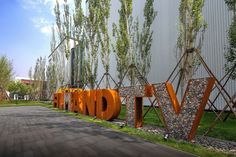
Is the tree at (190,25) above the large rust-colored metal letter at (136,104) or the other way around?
above

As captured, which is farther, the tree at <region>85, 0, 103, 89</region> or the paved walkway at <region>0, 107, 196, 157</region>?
the tree at <region>85, 0, 103, 89</region>

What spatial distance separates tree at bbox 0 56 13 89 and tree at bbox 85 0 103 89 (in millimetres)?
30762

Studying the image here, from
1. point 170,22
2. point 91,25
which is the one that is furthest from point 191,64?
point 91,25

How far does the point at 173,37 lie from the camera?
2711cm

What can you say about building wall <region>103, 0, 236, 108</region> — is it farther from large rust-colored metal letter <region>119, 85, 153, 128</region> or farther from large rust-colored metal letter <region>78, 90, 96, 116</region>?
large rust-colored metal letter <region>78, 90, 96, 116</region>

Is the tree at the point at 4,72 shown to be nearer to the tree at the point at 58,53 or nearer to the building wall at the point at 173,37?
the tree at the point at 58,53

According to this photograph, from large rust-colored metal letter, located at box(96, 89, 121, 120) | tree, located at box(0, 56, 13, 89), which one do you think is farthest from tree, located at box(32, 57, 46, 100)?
large rust-colored metal letter, located at box(96, 89, 121, 120)

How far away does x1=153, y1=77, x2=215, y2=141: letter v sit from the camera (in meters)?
9.97

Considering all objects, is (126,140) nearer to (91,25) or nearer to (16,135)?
(16,135)

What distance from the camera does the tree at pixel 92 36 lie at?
26812 millimetres

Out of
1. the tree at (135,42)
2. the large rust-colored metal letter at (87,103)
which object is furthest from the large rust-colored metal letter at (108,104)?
the tree at (135,42)

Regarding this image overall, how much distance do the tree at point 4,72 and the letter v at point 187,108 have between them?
4788 centimetres

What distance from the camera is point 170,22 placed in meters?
27.7

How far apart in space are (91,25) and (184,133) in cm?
1883
